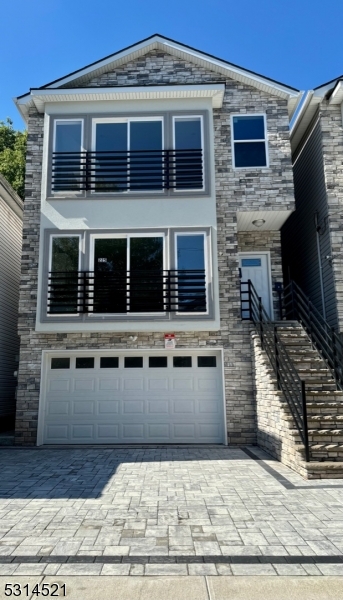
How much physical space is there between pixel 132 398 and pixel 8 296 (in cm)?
543

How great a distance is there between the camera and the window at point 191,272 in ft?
34.0

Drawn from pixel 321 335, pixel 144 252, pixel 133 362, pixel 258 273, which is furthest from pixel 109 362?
pixel 321 335

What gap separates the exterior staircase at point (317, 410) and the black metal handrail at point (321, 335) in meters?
0.15

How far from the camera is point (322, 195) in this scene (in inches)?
438

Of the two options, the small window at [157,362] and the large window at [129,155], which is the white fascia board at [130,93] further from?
the small window at [157,362]

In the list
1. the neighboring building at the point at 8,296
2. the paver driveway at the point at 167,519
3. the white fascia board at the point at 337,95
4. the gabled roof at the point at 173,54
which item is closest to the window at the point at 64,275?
the neighboring building at the point at 8,296

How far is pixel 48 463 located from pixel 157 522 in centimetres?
384

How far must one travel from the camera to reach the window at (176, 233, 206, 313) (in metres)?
10.4

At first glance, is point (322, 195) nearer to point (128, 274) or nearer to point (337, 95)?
point (337, 95)

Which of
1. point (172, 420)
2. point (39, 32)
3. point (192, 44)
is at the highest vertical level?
point (192, 44)

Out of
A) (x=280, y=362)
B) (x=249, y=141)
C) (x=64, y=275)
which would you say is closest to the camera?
(x=280, y=362)

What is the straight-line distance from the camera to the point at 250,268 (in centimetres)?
1184

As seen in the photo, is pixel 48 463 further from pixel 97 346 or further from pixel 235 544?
pixel 235 544

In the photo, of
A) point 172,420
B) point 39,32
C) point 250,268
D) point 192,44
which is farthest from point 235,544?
point 192,44
